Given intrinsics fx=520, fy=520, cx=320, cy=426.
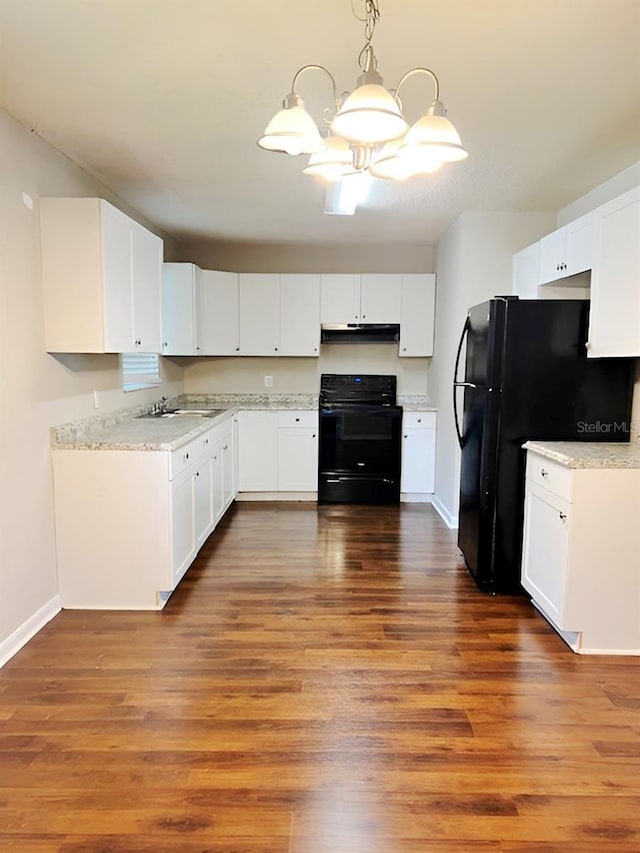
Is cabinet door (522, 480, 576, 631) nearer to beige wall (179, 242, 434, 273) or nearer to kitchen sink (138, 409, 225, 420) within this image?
kitchen sink (138, 409, 225, 420)

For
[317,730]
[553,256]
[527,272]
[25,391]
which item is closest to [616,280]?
[553,256]

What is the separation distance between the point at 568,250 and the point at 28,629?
3565 mm

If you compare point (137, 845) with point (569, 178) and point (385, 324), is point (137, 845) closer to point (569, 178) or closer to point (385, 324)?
point (569, 178)

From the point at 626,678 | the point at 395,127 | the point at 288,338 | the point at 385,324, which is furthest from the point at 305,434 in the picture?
the point at 395,127

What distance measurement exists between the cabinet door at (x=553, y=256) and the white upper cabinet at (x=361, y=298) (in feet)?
6.01

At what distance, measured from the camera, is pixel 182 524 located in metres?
3.08

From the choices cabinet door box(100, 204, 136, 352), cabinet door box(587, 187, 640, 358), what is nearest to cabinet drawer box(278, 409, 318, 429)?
cabinet door box(100, 204, 136, 352)

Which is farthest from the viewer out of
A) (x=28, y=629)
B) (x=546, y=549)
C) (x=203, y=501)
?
(x=203, y=501)

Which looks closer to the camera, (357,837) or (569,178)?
(357,837)

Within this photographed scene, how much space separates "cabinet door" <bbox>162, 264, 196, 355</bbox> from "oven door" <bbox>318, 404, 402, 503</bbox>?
1452 mm

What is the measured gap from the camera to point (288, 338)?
17.1ft

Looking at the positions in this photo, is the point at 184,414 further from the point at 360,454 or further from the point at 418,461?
the point at 418,461

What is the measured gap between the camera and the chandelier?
4.95 feet

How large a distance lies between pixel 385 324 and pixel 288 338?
38.3 inches
